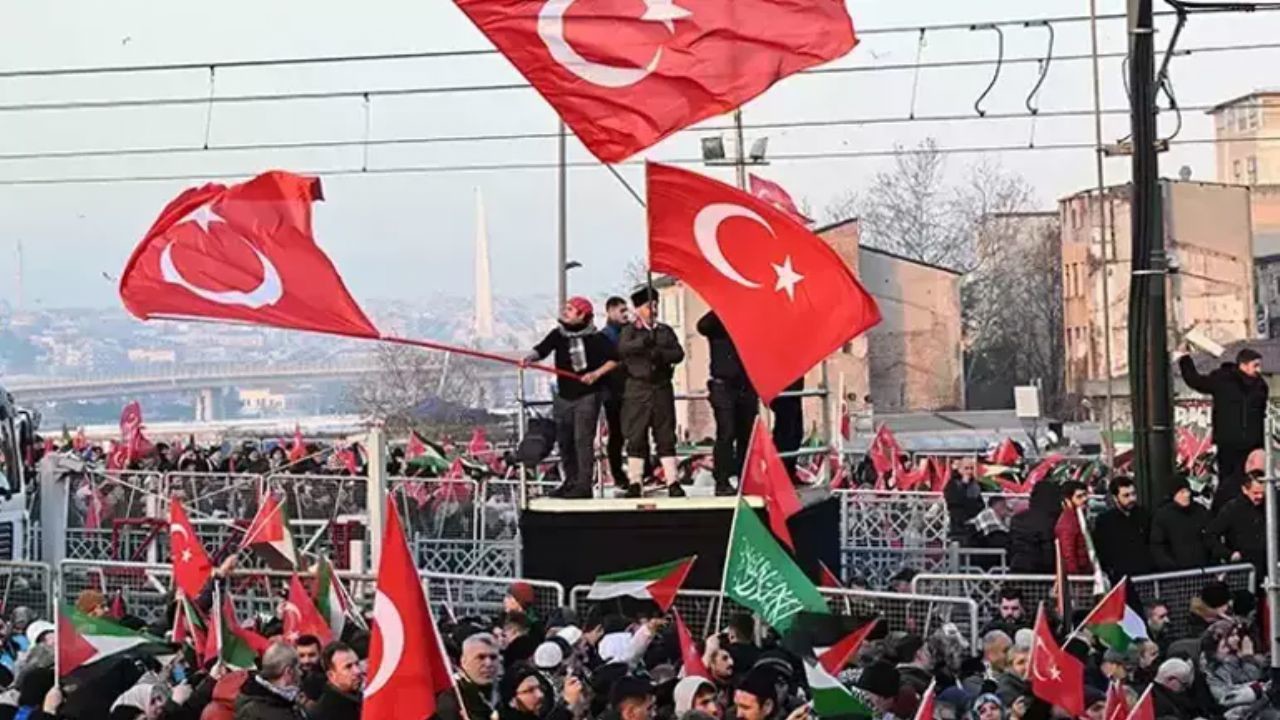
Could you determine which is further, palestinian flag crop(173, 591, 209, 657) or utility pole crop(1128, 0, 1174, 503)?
utility pole crop(1128, 0, 1174, 503)

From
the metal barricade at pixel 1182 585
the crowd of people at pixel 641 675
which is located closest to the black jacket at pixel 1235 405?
the metal barricade at pixel 1182 585

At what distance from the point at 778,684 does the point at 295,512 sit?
13.3 meters

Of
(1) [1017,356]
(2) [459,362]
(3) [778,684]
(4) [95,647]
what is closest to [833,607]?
(3) [778,684]

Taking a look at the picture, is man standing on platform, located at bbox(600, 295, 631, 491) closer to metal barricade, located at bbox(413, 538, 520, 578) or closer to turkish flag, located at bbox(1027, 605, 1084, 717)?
metal barricade, located at bbox(413, 538, 520, 578)

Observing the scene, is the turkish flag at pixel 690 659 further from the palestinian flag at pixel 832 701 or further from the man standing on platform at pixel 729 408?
the man standing on platform at pixel 729 408

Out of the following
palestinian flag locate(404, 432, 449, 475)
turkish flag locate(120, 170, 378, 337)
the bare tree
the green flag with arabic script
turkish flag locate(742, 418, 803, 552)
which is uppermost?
the bare tree

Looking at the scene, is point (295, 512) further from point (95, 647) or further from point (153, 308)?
point (95, 647)

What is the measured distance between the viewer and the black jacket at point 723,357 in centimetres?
1470

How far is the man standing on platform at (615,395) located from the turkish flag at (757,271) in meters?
2.77

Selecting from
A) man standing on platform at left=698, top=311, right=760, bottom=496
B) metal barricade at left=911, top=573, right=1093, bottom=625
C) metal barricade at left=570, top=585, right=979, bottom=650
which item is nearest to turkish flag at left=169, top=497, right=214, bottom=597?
metal barricade at left=570, top=585, right=979, bottom=650

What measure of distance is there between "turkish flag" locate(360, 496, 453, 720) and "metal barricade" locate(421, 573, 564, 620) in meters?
5.88

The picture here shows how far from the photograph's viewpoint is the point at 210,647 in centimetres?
1123

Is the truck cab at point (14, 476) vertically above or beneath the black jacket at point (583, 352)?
beneath

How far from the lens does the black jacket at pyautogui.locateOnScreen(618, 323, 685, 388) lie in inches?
573
